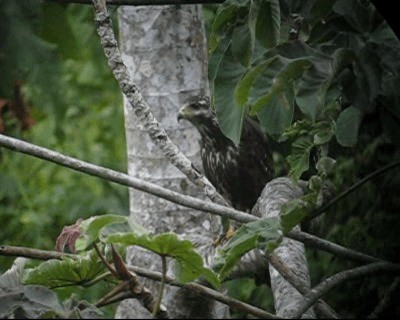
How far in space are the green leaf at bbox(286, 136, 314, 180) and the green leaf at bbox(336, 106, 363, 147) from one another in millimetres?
330

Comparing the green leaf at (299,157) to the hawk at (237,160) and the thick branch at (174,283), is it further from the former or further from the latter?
the hawk at (237,160)

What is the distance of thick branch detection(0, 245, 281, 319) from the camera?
1.21 metres

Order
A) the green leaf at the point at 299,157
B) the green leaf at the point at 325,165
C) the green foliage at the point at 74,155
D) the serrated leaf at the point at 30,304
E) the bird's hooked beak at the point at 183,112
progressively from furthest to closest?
the green foliage at the point at 74,155 < the bird's hooked beak at the point at 183,112 < the green leaf at the point at 299,157 < the green leaf at the point at 325,165 < the serrated leaf at the point at 30,304

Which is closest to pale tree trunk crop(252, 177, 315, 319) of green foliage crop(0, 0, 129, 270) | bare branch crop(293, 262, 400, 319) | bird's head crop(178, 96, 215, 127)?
bare branch crop(293, 262, 400, 319)

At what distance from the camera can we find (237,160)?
3268mm

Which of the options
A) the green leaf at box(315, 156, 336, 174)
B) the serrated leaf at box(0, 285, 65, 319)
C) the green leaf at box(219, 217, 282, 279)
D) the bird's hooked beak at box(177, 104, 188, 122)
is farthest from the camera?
the bird's hooked beak at box(177, 104, 188, 122)

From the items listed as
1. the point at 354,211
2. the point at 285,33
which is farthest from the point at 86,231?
the point at 354,211

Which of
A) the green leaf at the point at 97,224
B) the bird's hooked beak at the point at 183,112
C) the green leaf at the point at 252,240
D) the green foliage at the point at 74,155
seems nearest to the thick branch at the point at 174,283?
the green leaf at the point at 252,240

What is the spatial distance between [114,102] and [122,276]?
4963mm

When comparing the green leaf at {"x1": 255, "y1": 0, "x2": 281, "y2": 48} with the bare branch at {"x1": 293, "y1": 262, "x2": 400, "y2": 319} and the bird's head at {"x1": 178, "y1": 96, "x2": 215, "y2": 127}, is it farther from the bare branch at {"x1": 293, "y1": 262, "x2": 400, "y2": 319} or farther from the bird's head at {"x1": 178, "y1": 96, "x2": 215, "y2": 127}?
the bird's head at {"x1": 178, "y1": 96, "x2": 215, "y2": 127}

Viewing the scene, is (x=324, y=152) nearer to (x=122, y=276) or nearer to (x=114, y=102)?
(x=122, y=276)

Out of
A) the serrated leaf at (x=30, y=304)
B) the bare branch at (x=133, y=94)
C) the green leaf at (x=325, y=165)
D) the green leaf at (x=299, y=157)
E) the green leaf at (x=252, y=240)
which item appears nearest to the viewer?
the serrated leaf at (x=30, y=304)

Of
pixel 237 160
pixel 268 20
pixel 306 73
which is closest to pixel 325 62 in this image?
pixel 306 73

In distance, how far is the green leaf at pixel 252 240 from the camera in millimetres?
→ 1239
